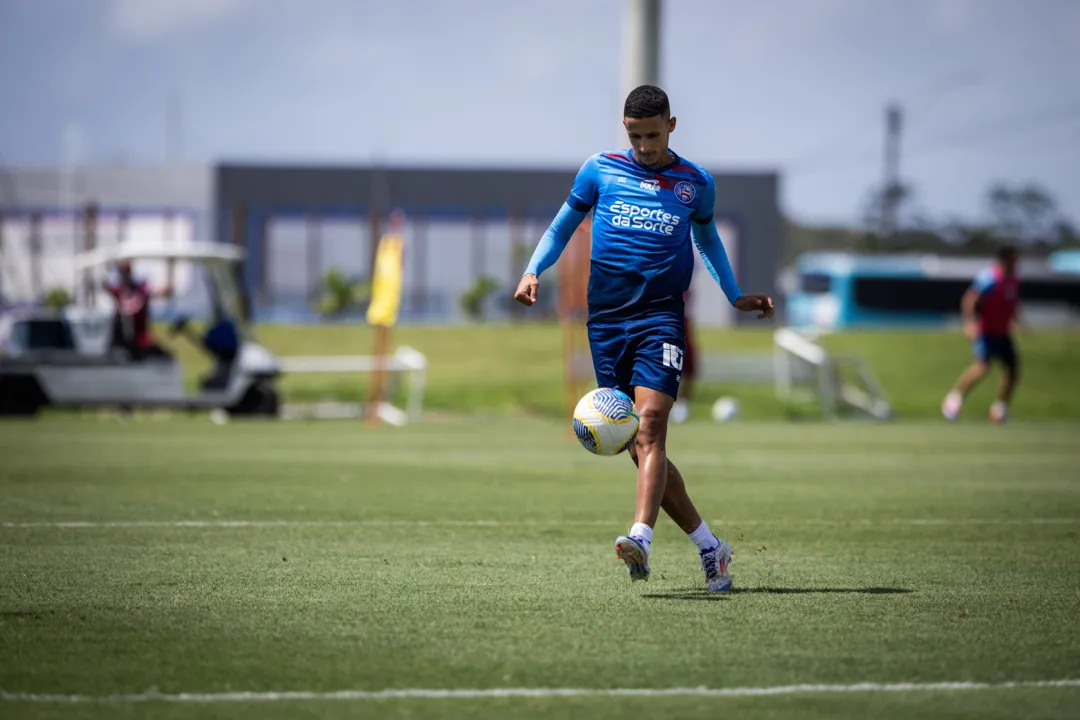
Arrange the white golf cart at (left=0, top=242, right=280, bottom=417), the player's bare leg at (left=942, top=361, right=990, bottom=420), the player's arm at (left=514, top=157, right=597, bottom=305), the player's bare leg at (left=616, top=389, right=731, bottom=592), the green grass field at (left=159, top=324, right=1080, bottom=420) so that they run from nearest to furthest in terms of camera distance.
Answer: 1. the player's bare leg at (left=616, top=389, right=731, bottom=592)
2. the player's arm at (left=514, top=157, right=597, bottom=305)
3. the player's bare leg at (left=942, top=361, right=990, bottom=420)
4. the white golf cart at (left=0, top=242, right=280, bottom=417)
5. the green grass field at (left=159, top=324, right=1080, bottom=420)

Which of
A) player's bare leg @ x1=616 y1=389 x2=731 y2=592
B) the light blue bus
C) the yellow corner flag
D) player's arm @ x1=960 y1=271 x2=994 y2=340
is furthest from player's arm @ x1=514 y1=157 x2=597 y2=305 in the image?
the light blue bus

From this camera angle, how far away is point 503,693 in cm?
452

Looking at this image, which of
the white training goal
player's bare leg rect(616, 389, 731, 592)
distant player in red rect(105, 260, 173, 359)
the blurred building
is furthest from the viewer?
the blurred building

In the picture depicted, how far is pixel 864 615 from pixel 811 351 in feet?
69.9

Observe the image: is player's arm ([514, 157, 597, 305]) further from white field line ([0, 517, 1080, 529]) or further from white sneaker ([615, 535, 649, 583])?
white field line ([0, 517, 1080, 529])

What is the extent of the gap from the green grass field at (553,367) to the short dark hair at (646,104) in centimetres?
2056

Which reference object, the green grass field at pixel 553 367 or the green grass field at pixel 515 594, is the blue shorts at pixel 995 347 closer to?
the green grass field at pixel 553 367

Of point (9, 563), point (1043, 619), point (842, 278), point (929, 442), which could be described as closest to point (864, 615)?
point (1043, 619)

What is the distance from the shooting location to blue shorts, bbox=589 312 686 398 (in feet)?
21.9

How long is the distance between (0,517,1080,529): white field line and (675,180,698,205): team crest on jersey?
2933 mm

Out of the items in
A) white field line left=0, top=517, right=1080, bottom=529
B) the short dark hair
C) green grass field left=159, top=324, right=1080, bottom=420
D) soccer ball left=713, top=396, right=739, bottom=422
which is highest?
the short dark hair

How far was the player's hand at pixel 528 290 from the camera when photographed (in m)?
6.68

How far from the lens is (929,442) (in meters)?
18.3

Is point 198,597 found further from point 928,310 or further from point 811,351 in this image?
point 928,310
